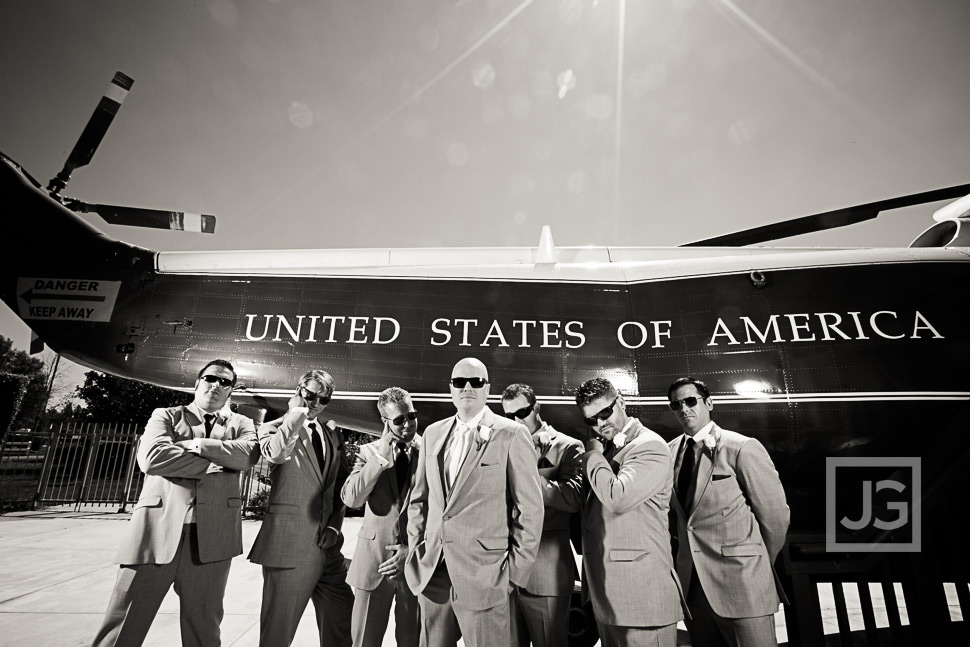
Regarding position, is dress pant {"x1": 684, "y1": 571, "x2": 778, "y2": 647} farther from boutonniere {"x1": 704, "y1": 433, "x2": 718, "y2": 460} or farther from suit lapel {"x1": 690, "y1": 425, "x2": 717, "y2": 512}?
boutonniere {"x1": 704, "y1": 433, "x2": 718, "y2": 460}

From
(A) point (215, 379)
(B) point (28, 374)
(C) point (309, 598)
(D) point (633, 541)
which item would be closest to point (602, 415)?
(D) point (633, 541)

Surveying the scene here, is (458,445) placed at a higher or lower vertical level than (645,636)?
higher

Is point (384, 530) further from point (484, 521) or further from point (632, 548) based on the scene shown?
point (632, 548)

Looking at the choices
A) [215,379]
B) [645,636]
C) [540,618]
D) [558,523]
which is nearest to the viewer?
[645,636]

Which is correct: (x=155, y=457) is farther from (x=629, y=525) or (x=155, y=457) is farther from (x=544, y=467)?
(x=629, y=525)

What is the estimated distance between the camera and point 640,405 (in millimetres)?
4523

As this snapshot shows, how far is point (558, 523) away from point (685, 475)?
2.90ft

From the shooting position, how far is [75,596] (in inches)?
207

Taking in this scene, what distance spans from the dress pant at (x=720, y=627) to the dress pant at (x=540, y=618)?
0.71 metres

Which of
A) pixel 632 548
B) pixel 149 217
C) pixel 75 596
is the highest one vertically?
pixel 149 217

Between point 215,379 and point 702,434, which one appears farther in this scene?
point 215,379

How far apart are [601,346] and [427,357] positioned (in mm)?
1835

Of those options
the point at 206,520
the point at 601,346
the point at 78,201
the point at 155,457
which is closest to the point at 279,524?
the point at 206,520

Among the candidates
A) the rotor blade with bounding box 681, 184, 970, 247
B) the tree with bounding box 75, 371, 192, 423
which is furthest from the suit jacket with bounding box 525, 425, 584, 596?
the tree with bounding box 75, 371, 192, 423
